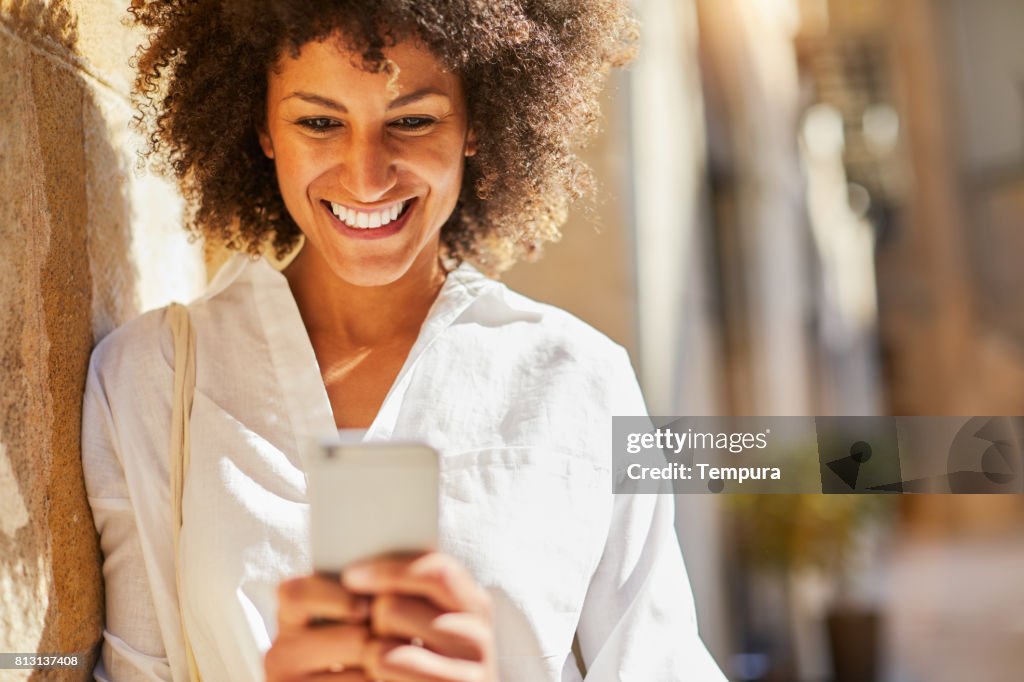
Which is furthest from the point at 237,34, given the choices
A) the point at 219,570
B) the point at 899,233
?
the point at 899,233

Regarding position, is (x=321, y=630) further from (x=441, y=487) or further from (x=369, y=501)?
(x=441, y=487)

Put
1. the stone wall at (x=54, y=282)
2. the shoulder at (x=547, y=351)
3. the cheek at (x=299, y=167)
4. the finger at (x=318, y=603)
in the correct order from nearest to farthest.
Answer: the finger at (x=318, y=603) < the stone wall at (x=54, y=282) < the cheek at (x=299, y=167) < the shoulder at (x=547, y=351)

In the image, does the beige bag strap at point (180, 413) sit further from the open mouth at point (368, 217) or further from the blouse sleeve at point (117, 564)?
the open mouth at point (368, 217)

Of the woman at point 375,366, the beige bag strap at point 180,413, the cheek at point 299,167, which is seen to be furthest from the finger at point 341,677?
the cheek at point 299,167

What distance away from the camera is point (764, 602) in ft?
17.1

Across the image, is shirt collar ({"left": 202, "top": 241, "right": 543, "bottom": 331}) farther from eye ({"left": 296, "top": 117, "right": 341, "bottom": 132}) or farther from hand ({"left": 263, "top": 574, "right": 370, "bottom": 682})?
hand ({"left": 263, "top": 574, "right": 370, "bottom": 682})

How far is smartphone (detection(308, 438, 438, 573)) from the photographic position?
0.85 metres

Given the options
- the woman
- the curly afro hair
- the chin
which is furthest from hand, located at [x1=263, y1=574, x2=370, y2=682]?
the curly afro hair

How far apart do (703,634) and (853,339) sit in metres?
10.9

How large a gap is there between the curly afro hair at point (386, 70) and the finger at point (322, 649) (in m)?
0.57

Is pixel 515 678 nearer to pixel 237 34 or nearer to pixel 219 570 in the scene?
pixel 219 570

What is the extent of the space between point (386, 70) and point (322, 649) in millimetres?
583

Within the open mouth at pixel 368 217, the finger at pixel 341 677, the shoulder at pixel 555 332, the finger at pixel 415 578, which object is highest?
the open mouth at pixel 368 217

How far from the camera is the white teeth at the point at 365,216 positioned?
1.18 meters
